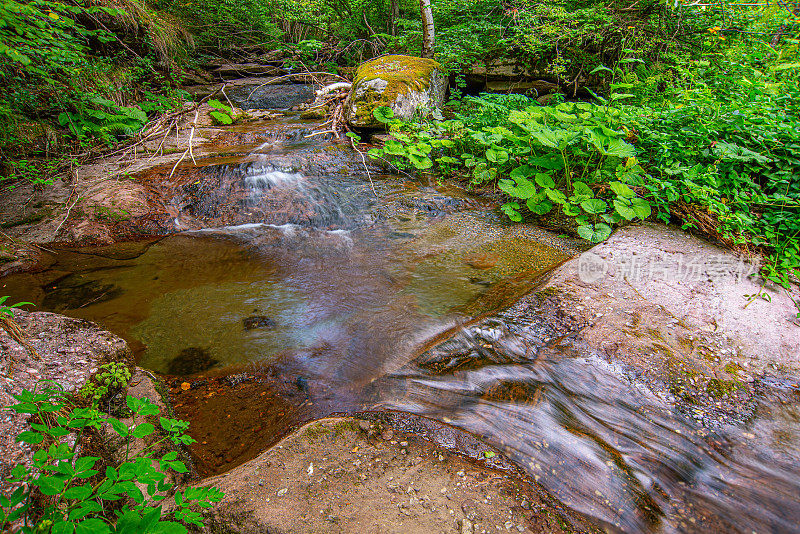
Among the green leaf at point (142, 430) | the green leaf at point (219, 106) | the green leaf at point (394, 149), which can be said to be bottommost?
the green leaf at point (142, 430)

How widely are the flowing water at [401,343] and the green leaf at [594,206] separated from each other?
1.30ft

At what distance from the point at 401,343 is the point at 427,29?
737 centimetres

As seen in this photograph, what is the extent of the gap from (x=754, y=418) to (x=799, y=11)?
740 centimetres

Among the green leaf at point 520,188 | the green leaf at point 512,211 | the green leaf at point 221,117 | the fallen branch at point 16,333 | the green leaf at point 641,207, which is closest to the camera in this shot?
the fallen branch at point 16,333

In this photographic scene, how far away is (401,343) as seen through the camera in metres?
2.55

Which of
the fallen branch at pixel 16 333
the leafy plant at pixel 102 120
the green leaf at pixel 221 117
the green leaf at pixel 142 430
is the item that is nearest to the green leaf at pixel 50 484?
the green leaf at pixel 142 430

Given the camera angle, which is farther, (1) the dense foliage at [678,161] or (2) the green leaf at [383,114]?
(2) the green leaf at [383,114]

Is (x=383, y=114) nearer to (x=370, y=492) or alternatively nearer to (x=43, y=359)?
(x=43, y=359)

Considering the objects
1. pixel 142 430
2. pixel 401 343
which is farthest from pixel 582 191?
pixel 142 430

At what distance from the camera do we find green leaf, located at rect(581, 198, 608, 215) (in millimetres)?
3588

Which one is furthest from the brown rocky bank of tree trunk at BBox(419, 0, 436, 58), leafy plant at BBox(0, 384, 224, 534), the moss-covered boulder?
tree trunk at BBox(419, 0, 436, 58)

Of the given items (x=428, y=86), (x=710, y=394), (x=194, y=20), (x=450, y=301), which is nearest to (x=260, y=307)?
(x=450, y=301)

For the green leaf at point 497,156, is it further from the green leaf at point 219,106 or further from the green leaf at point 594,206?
the green leaf at point 219,106

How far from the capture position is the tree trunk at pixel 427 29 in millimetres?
7102
